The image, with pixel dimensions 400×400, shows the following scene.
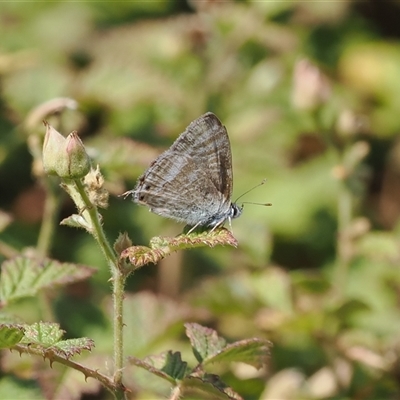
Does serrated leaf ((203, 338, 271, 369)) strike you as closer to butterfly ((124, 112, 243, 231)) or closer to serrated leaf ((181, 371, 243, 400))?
serrated leaf ((181, 371, 243, 400))

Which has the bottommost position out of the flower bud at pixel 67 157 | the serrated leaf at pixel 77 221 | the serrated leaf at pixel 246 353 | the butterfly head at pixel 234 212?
the serrated leaf at pixel 246 353

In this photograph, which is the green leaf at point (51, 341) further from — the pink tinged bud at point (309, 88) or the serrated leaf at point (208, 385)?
the pink tinged bud at point (309, 88)

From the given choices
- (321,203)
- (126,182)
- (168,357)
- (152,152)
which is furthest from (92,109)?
(168,357)

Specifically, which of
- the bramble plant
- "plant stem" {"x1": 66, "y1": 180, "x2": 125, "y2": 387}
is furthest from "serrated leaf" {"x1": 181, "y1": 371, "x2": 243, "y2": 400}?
"plant stem" {"x1": 66, "y1": 180, "x2": 125, "y2": 387}

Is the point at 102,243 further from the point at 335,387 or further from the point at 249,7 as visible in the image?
the point at 249,7

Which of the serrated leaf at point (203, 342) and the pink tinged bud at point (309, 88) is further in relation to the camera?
the pink tinged bud at point (309, 88)

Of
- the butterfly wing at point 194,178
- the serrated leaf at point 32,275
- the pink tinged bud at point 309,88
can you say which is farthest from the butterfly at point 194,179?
the pink tinged bud at point 309,88
